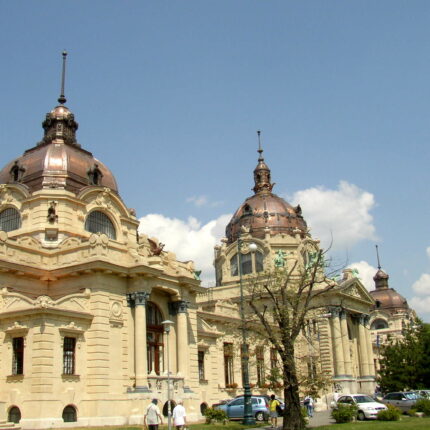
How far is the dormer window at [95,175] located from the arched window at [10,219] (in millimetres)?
5936

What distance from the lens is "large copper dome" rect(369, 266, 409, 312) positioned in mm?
A: 115375

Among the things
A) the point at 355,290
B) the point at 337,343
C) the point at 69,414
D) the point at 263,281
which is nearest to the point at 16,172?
the point at 69,414

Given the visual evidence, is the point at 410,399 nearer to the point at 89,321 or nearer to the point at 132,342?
the point at 132,342

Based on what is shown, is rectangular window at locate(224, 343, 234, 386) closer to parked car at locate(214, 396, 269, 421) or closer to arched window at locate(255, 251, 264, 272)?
parked car at locate(214, 396, 269, 421)

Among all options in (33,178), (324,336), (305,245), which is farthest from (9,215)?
(305,245)

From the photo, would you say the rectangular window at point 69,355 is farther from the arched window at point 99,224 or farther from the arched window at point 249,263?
the arched window at point 249,263

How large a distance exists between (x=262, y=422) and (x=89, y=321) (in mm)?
12068

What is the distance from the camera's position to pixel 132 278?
37.4m

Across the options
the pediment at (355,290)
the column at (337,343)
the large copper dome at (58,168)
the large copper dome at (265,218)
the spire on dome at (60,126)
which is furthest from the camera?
the large copper dome at (265,218)

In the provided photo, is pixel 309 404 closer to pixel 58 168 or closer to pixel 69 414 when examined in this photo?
pixel 69 414

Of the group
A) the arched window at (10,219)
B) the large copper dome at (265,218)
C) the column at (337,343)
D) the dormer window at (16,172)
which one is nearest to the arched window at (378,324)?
→ the large copper dome at (265,218)

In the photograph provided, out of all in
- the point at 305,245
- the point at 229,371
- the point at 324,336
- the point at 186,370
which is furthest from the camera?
the point at 305,245

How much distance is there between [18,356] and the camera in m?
33.2

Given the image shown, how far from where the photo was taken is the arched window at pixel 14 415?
31.7m
